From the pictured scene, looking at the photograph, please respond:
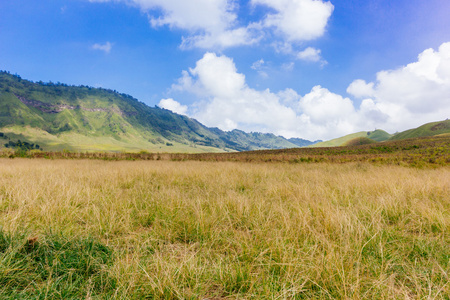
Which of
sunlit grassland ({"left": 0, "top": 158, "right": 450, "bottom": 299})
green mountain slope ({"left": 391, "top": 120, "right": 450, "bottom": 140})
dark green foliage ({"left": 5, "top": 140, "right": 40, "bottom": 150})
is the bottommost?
sunlit grassland ({"left": 0, "top": 158, "right": 450, "bottom": 299})

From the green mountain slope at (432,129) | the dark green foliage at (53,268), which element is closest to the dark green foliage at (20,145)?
the dark green foliage at (53,268)

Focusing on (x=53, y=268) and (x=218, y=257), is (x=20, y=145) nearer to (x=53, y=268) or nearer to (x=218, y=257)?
(x=53, y=268)

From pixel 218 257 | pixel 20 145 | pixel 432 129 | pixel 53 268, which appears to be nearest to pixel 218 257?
pixel 218 257

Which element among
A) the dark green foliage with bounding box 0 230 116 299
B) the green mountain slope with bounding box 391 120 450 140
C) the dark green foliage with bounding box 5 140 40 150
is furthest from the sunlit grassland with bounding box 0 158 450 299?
the green mountain slope with bounding box 391 120 450 140

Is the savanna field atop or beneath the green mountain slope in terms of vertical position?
beneath

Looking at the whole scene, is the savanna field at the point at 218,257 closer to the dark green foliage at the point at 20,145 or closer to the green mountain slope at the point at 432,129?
the dark green foliage at the point at 20,145

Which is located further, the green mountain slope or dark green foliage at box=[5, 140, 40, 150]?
dark green foliage at box=[5, 140, 40, 150]

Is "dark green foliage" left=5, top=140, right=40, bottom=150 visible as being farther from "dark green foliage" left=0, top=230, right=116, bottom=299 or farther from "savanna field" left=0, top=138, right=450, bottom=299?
"dark green foliage" left=0, top=230, right=116, bottom=299

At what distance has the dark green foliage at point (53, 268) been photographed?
1.59 meters

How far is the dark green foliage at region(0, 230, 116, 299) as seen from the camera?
5.22 ft

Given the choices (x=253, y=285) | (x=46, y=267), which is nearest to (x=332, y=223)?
(x=253, y=285)

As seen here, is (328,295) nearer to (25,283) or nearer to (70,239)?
(25,283)

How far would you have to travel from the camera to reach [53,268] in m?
1.87

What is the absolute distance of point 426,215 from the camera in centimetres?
320
